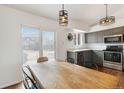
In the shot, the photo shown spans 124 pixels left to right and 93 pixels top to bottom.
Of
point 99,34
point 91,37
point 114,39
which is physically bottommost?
point 114,39

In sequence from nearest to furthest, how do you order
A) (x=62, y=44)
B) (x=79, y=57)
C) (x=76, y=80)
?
(x=76, y=80) < (x=62, y=44) < (x=79, y=57)

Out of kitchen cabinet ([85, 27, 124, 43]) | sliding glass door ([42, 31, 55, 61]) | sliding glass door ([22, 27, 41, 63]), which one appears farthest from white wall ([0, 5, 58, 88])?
kitchen cabinet ([85, 27, 124, 43])

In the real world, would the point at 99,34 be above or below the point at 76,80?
above

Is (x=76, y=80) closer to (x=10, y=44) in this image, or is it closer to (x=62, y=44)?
(x=10, y=44)

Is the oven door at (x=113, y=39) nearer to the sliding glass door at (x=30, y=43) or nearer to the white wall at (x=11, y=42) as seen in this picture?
the sliding glass door at (x=30, y=43)

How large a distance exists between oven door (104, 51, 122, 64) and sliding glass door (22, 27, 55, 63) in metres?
2.20

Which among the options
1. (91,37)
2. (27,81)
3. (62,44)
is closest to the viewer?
(27,81)

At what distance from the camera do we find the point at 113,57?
5.07 metres

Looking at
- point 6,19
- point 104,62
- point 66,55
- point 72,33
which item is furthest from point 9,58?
point 104,62

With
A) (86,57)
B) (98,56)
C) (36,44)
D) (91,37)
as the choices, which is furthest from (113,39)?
(36,44)

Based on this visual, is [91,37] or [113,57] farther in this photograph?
[91,37]

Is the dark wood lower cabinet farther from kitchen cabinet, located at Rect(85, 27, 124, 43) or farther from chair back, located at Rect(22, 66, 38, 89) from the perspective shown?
chair back, located at Rect(22, 66, 38, 89)

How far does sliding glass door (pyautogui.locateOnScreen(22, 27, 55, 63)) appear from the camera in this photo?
393cm

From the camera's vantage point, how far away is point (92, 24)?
591 cm
